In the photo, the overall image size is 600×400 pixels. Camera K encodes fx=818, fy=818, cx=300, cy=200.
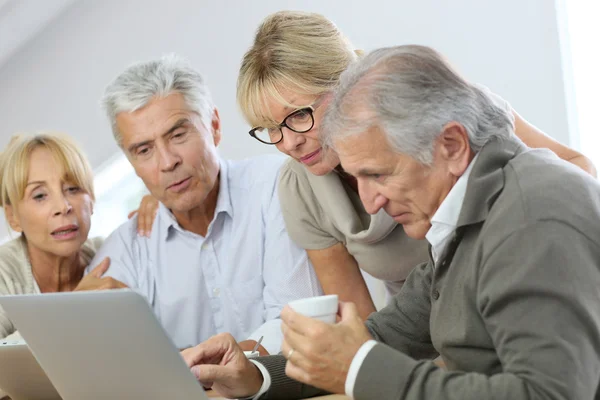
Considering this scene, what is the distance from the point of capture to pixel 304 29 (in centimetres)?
193

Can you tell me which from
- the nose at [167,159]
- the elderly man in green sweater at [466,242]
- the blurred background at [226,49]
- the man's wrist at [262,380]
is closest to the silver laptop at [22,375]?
the man's wrist at [262,380]

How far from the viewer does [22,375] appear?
1.66 meters

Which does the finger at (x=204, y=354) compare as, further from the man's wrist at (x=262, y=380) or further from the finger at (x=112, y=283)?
the finger at (x=112, y=283)

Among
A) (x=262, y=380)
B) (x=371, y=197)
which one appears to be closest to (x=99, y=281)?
(x=262, y=380)

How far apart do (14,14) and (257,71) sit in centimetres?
233

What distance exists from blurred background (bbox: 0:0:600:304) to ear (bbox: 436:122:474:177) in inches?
92.8

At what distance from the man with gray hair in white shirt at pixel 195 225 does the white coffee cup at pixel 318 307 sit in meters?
0.92

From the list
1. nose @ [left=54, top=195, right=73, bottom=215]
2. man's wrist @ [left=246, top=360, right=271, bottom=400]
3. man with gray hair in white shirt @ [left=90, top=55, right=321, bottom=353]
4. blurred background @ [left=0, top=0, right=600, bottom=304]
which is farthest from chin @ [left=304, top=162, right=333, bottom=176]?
blurred background @ [left=0, top=0, right=600, bottom=304]

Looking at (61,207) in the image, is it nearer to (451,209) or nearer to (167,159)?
(167,159)

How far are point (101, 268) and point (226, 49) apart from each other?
187 centimetres

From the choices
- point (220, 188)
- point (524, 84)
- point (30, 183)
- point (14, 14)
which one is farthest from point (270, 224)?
point (14, 14)

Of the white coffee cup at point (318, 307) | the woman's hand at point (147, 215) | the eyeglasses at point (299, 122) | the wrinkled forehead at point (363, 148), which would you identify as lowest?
the woman's hand at point (147, 215)

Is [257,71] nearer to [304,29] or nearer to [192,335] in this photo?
[304,29]

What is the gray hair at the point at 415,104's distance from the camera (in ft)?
3.99
